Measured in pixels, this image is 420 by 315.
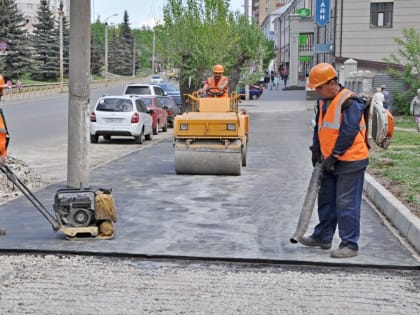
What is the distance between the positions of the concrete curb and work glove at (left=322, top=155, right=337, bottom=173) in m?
1.37

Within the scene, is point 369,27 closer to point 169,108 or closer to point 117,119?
point 169,108

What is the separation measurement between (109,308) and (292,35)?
6626 cm

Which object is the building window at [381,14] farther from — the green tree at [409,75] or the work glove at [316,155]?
the work glove at [316,155]

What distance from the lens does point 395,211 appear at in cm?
930

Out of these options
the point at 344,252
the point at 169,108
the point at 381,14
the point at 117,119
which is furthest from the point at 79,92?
the point at 381,14

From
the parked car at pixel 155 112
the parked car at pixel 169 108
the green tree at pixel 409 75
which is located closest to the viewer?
the parked car at pixel 155 112

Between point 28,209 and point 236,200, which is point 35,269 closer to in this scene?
point 28,209

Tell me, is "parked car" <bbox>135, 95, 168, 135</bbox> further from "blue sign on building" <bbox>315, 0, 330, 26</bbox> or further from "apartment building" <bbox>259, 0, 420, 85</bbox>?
"blue sign on building" <bbox>315, 0, 330, 26</bbox>

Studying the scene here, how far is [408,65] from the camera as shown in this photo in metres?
33.4

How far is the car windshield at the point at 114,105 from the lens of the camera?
2253 centimetres

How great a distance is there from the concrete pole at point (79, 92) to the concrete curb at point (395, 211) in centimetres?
445

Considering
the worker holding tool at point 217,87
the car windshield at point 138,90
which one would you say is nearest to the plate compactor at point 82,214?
the worker holding tool at point 217,87

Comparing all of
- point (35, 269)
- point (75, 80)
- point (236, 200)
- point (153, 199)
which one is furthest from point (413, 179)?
point (35, 269)

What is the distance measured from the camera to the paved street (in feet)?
19.6
